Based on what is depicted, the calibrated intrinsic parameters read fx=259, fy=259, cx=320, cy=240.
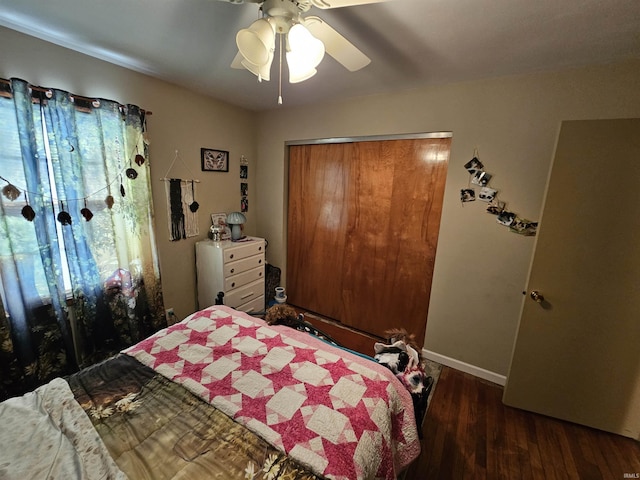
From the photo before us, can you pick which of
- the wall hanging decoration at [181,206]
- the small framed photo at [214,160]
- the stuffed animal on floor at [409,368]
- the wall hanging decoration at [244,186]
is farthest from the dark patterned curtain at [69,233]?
the stuffed animal on floor at [409,368]

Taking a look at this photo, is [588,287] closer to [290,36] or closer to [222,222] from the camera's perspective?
[290,36]

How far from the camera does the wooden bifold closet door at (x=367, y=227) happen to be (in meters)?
2.26

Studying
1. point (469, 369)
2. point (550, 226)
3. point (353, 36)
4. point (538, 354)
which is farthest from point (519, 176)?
point (469, 369)

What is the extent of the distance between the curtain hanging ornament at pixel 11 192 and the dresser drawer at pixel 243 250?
1.31 m

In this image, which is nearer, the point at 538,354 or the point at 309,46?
the point at 309,46

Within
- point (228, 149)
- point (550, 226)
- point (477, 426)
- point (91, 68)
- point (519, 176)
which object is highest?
point (91, 68)

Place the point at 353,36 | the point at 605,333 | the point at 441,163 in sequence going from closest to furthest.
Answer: the point at 353,36, the point at 605,333, the point at 441,163

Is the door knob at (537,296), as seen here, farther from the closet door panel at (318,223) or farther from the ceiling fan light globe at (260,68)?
the ceiling fan light globe at (260,68)

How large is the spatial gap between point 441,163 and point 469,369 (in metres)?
1.75

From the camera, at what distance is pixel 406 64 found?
5.62 feet

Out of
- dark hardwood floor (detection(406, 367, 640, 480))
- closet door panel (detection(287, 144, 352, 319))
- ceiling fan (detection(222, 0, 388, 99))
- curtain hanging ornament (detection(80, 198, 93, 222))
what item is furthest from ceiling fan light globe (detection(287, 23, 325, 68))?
dark hardwood floor (detection(406, 367, 640, 480))

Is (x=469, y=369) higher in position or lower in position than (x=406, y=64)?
lower

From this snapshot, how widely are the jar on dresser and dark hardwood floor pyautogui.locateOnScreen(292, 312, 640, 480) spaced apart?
186 cm

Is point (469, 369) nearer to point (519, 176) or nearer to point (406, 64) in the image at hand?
point (519, 176)
